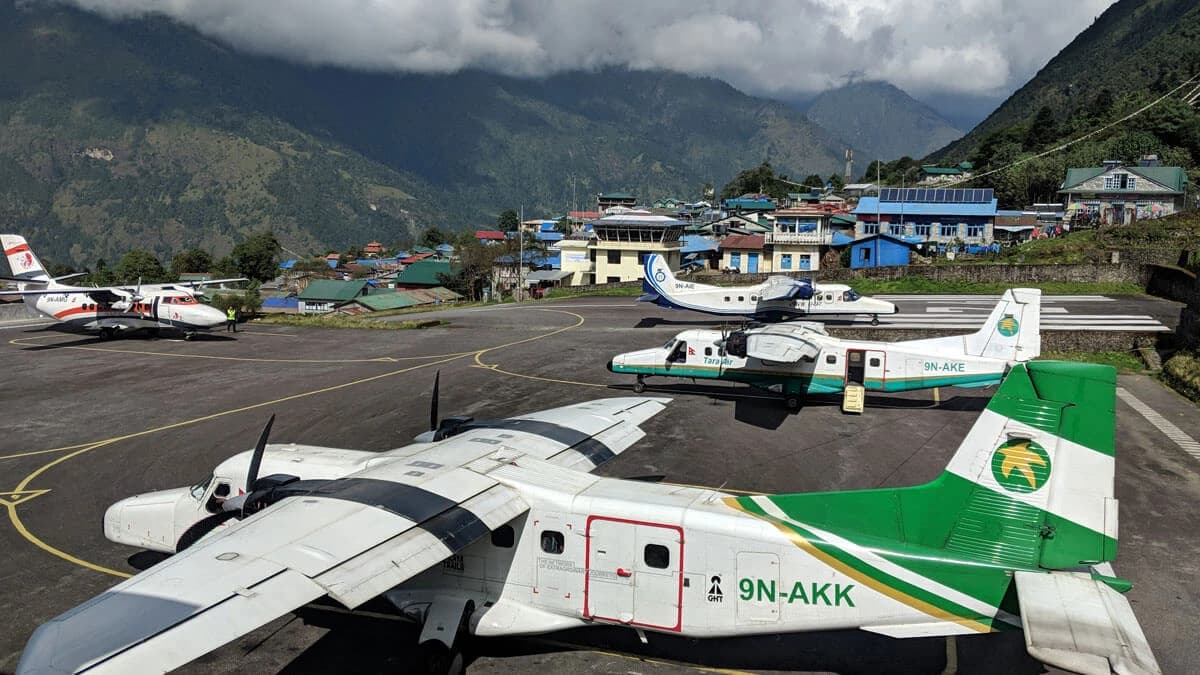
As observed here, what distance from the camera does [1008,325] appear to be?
24328 millimetres

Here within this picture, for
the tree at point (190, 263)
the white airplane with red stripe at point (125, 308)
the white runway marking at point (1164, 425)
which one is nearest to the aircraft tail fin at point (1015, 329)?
the white runway marking at point (1164, 425)

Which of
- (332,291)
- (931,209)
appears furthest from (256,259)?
(931,209)

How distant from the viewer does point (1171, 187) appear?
92062mm

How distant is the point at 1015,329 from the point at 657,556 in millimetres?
19086

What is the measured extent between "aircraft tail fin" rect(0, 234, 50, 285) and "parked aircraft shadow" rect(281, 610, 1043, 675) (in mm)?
48527

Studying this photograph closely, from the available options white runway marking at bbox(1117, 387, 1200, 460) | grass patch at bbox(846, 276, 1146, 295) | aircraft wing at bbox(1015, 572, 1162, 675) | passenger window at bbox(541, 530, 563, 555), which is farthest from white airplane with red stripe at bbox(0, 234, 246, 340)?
grass patch at bbox(846, 276, 1146, 295)

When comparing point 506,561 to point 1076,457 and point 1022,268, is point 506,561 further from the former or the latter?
point 1022,268

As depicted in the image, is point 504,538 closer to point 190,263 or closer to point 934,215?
point 934,215

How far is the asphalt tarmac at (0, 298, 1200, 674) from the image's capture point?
12.0 metres

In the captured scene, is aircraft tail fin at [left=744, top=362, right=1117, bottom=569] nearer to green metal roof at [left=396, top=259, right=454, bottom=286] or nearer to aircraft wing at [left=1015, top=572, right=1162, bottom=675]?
aircraft wing at [left=1015, top=572, right=1162, bottom=675]

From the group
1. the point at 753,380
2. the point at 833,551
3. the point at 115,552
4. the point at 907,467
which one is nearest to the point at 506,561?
the point at 833,551

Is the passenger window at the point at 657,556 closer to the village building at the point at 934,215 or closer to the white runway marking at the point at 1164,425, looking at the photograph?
the white runway marking at the point at 1164,425

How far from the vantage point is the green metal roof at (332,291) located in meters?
98.4

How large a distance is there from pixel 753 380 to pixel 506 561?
17.3 metres
